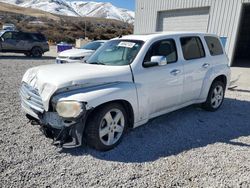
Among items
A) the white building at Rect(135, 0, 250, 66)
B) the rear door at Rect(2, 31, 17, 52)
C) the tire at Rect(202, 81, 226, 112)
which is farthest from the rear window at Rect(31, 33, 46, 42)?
the tire at Rect(202, 81, 226, 112)

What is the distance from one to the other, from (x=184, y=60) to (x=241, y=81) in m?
6.17

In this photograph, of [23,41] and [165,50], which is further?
[23,41]

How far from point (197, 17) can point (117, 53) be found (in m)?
10.6

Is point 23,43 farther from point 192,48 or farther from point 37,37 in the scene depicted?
point 192,48

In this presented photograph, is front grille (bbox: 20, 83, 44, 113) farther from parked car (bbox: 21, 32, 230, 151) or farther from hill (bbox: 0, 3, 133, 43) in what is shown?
hill (bbox: 0, 3, 133, 43)

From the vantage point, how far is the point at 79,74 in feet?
12.2

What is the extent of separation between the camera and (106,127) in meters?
3.78

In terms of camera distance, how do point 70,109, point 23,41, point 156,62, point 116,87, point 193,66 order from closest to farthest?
point 70,109
point 116,87
point 156,62
point 193,66
point 23,41

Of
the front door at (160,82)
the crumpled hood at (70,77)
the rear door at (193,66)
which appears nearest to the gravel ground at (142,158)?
the front door at (160,82)

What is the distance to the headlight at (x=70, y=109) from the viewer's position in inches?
131

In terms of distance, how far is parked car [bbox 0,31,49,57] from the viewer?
630 inches

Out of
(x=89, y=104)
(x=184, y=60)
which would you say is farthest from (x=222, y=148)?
(x=89, y=104)

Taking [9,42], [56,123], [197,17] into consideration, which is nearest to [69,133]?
[56,123]

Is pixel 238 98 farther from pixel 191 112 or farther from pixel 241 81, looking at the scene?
pixel 241 81
